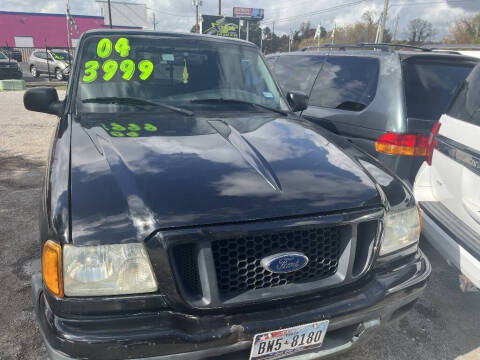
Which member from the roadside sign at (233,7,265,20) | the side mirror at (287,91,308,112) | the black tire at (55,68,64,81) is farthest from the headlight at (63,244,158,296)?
the roadside sign at (233,7,265,20)

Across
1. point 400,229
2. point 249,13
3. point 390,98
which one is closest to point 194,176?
point 400,229

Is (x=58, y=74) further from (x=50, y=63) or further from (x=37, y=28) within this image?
(x=37, y=28)

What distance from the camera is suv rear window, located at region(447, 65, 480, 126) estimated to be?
2.77m

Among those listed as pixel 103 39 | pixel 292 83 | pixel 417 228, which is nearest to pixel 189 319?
pixel 417 228

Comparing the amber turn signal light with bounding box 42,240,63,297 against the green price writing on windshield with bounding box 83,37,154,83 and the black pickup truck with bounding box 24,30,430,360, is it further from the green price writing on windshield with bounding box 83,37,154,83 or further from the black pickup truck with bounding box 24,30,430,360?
the green price writing on windshield with bounding box 83,37,154,83

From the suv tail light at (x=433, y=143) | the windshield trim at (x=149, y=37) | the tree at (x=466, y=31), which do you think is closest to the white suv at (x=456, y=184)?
the suv tail light at (x=433, y=143)

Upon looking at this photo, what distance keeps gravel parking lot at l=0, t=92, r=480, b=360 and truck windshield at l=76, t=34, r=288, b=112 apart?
1.38m

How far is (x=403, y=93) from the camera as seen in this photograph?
12.2 ft

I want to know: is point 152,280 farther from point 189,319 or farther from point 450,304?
point 450,304

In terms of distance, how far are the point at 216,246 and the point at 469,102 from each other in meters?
2.37

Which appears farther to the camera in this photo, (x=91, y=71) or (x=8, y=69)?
(x=8, y=69)

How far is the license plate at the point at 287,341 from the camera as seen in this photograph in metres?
1.62

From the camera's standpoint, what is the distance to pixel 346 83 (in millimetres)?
4367

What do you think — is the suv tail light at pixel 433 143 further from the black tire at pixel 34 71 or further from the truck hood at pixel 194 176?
the black tire at pixel 34 71
